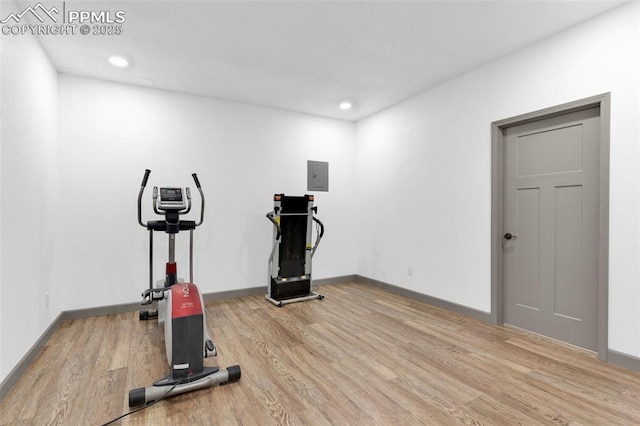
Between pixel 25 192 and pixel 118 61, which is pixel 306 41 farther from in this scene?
pixel 25 192

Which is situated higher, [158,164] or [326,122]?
[326,122]

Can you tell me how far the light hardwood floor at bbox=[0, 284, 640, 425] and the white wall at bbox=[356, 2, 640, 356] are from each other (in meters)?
0.58

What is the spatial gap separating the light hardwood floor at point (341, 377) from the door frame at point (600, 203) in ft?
0.93

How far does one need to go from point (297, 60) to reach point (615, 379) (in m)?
3.85

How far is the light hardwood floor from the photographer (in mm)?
1906

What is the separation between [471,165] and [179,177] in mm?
3639

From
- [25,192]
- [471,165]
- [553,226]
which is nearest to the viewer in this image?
[25,192]

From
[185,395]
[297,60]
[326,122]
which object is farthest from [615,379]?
[326,122]

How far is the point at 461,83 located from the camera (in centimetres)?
375

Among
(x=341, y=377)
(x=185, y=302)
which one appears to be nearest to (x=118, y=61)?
A: (x=185, y=302)

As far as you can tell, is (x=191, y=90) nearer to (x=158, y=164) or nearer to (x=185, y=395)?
(x=158, y=164)

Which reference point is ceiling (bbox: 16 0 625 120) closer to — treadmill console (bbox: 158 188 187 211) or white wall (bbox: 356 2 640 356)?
white wall (bbox: 356 2 640 356)

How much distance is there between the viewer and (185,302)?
216cm

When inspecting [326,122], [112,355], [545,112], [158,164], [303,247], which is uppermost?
[326,122]
